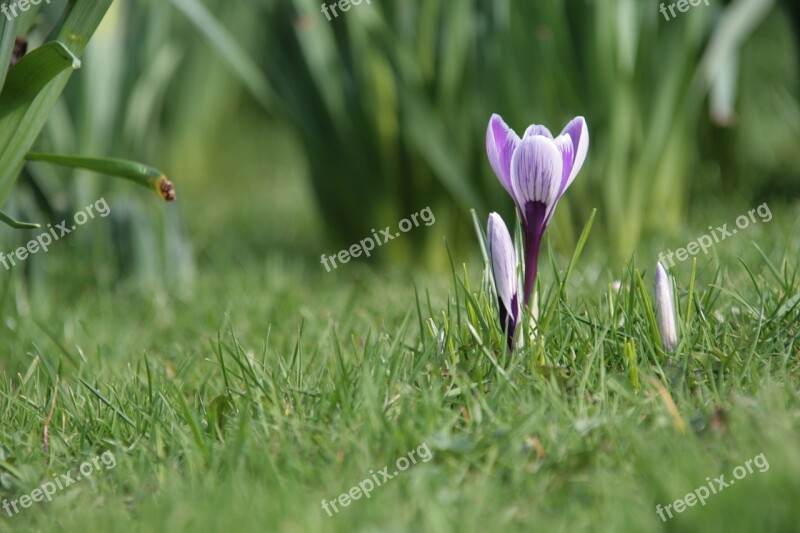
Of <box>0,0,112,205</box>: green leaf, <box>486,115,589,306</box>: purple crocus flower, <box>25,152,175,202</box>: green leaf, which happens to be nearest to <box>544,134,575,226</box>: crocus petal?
<box>486,115,589,306</box>: purple crocus flower

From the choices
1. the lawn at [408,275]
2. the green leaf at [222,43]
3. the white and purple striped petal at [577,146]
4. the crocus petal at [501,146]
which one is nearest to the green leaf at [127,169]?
the lawn at [408,275]

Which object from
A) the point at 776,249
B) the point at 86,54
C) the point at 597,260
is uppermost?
the point at 86,54

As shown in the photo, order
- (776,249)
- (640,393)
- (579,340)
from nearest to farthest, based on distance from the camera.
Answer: (640,393) < (579,340) < (776,249)

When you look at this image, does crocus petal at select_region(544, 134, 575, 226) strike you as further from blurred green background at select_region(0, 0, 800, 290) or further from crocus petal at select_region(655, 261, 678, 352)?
blurred green background at select_region(0, 0, 800, 290)

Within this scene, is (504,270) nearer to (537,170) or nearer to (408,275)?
(537,170)

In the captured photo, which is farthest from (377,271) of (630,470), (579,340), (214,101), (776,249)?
(214,101)

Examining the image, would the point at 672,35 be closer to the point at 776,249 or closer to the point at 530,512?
the point at 776,249

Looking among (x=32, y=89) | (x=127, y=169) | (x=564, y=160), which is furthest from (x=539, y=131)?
(x=32, y=89)
